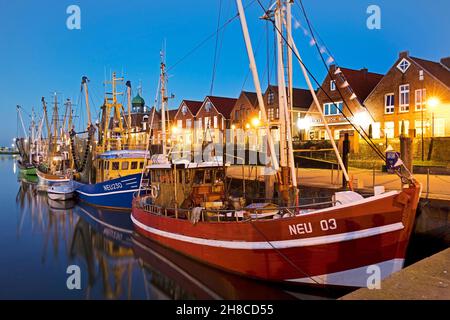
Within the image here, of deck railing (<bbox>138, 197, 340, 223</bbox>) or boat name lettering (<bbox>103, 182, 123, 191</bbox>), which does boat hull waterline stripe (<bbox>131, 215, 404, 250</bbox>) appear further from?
boat name lettering (<bbox>103, 182, 123, 191</bbox>)

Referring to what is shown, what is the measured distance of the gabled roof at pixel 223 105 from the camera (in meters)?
54.3

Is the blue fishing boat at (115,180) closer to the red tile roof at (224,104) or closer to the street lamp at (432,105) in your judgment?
the street lamp at (432,105)

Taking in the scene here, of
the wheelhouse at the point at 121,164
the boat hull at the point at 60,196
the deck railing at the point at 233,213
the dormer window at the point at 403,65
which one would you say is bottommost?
the boat hull at the point at 60,196

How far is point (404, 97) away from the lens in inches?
1388

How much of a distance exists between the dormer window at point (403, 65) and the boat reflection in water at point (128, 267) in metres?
30.2

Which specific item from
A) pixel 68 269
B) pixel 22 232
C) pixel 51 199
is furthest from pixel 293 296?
pixel 51 199

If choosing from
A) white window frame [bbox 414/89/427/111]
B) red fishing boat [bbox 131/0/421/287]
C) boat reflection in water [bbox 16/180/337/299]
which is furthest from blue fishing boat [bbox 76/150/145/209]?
white window frame [bbox 414/89/427/111]

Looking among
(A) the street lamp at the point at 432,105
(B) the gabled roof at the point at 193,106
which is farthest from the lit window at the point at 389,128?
(B) the gabled roof at the point at 193,106

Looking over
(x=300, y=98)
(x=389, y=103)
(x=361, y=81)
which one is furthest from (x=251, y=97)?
(x=389, y=103)

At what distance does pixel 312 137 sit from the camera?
143 ft

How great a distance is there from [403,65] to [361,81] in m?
7.19

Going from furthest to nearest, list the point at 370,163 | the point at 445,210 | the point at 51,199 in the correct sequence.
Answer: the point at 51,199
the point at 370,163
the point at 445,210
